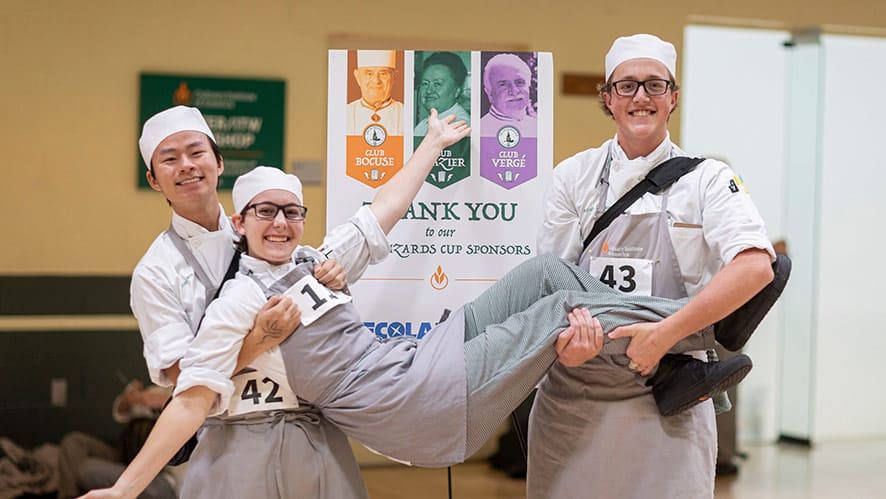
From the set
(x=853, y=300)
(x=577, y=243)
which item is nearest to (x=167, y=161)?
(x=577, y=243)

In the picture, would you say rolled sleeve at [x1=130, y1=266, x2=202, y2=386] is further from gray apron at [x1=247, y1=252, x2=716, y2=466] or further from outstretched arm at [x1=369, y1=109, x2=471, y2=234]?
outstretched arm at [x1=369, y1=109, x2=471, y2=234]

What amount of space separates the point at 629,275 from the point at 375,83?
1078 mm

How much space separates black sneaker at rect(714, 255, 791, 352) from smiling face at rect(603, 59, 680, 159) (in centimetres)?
43

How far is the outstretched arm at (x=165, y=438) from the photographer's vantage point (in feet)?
7.04

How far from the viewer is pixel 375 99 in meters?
3.09

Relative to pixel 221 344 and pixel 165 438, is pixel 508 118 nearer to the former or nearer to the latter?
pixel 221 344

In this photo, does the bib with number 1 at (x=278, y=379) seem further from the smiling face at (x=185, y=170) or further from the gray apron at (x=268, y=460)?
the smiling face at (x=185, y=170)

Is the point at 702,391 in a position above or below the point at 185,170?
below

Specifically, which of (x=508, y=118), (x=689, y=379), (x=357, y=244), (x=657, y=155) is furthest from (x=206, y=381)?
(x=508, y=118)

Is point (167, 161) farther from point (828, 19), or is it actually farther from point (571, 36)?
point (828, 19)

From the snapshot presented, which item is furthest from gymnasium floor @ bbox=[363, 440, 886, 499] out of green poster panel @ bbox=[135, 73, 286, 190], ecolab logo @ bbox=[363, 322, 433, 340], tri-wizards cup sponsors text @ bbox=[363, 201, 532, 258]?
tri-wizards cup sponsors text @ bbox=[363, 201, 532, 258]

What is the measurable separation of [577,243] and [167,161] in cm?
106

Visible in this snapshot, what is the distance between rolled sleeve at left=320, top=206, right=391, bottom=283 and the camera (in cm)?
268

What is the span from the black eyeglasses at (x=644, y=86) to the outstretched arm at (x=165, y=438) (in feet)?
4.04
